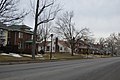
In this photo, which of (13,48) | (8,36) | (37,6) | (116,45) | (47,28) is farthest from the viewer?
(116,45)

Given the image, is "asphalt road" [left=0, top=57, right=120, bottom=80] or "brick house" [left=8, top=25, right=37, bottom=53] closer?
"asphalt road" [left=0, top=57, right=120, bottom=80]

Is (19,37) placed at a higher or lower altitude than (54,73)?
higher

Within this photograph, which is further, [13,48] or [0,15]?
[13,48]

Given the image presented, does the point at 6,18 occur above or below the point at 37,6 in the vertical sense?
below

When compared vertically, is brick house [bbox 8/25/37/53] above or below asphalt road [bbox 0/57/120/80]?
above

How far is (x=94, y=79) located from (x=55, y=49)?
102 m

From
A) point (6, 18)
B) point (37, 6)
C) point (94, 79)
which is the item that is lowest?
point (94, 79)

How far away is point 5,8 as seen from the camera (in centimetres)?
3997

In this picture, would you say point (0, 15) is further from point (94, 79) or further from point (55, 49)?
point (55, 49)

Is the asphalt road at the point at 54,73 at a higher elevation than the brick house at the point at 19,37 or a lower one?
lower

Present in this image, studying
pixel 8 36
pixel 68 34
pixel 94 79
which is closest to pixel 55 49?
pixel 68 34

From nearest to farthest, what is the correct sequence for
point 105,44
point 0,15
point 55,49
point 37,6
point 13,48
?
point 0,15 → point 37,6 → point 13,48 → point 55,49 → point 105,44

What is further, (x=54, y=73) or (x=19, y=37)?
(x=19, y=37)

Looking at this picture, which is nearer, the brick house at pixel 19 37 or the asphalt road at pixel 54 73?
the asphalt road at pixel 54 73
